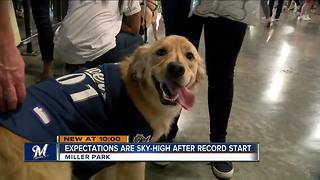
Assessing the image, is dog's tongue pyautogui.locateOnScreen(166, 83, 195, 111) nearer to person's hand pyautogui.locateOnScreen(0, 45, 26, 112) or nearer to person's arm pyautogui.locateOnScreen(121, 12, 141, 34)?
person's arm pyautogui.locateOnScreen(121, 12, 141, 34)

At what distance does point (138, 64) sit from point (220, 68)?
0.30 m

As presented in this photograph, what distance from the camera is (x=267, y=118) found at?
5.55 feet

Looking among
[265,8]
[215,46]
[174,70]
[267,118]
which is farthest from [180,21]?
[267,118]

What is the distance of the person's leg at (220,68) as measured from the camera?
3.33 feet

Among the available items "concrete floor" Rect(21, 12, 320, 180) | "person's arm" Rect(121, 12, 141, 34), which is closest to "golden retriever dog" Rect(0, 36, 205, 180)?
"person's arm" Rect(121, 12, 141, 34)

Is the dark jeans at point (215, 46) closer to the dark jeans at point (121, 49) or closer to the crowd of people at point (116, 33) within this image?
the crowd of people at point (116, 33)

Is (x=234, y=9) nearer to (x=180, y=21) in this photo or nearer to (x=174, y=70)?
(x=174, y=70)

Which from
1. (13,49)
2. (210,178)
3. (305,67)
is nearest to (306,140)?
(210,178)

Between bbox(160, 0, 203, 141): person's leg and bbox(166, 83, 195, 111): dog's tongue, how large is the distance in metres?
0.23

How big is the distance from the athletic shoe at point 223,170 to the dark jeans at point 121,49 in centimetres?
48

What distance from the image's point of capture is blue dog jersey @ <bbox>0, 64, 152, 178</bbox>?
2.48ft

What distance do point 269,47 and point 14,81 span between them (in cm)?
299

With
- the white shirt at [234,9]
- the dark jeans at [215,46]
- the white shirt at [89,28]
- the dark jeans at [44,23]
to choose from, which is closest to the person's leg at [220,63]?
the dark jeans at [215,46]

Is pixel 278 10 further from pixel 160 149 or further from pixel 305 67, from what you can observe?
pixel 305 67
